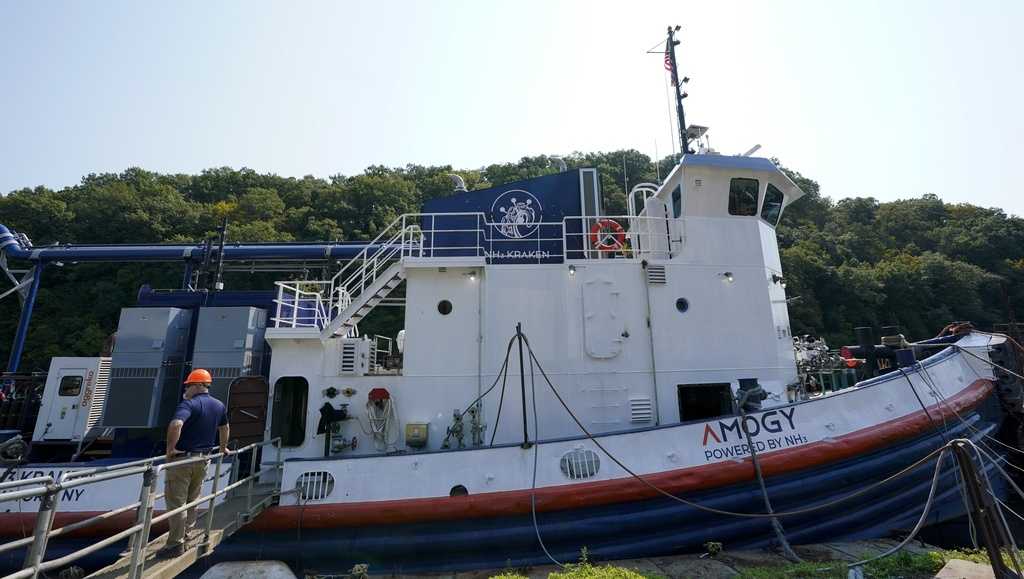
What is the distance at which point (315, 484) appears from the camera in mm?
5738

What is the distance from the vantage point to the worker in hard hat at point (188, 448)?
4.02 m

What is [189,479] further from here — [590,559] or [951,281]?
[951,281]

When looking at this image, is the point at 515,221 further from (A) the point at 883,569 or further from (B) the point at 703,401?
(A) the point at 883,569

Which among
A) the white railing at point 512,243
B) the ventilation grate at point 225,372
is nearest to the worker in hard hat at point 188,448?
the ventilation grate at point 225,372

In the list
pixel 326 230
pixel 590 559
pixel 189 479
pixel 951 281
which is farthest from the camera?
pixel 951 281

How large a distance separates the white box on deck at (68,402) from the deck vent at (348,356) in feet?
15.9

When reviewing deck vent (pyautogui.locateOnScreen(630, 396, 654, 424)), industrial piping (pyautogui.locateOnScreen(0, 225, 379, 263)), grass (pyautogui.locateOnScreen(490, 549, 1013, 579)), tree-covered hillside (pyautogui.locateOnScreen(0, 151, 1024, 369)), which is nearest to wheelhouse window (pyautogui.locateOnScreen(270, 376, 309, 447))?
grass (pyautogui.locateOnScreen(490, 549, 1013, 579))

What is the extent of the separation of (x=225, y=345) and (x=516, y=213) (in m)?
4.90

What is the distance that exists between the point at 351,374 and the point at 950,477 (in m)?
8.00

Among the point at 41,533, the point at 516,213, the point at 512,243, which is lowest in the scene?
the point at 41,533

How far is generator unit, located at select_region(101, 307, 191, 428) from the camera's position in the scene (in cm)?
699

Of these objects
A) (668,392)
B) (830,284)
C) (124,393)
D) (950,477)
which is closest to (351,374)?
(124,393)

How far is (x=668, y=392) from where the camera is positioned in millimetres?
7008

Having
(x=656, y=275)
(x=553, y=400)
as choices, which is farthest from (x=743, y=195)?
(x=553, y=400)
